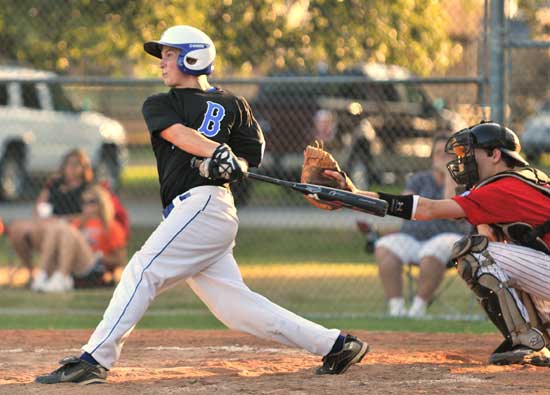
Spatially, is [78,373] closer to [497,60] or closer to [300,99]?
[497,60]

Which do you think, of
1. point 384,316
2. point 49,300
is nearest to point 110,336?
point 384,316

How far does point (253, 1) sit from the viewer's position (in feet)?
35.3

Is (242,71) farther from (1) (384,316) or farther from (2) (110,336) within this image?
(2) (110,336)

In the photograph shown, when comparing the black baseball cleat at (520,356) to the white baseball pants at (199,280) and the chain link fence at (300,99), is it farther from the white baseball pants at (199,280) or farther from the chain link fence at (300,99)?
the chain link fence at (300,99)

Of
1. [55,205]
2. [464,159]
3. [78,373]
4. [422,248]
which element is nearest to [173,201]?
[78,373]

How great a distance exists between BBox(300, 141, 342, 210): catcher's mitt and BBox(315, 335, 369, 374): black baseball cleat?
672mm

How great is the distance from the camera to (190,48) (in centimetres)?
551

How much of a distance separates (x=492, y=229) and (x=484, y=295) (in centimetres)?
45

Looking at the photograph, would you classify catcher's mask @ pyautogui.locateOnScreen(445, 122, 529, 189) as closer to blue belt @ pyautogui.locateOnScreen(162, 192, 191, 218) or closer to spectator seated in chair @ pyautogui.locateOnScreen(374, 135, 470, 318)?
blue belt @ pyautogui.locateOnScreen(162, 192, 191, 218)

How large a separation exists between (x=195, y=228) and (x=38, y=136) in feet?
28.7

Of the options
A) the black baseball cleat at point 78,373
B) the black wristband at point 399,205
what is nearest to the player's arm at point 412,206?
the black wristband at point 399,205

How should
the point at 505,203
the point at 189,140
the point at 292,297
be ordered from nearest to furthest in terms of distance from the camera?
the point at 189,140 → the point at 505,203 → the point at 292,297

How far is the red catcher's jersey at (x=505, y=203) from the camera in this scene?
18.9ft

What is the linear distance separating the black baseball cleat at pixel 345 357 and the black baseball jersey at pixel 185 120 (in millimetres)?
998
